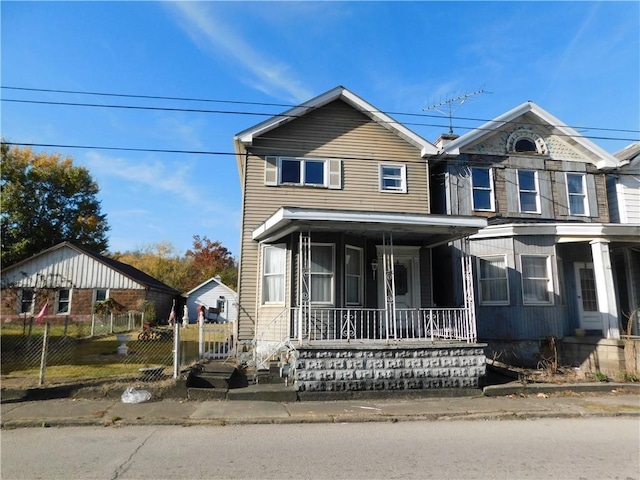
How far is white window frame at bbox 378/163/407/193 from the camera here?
46.7 feet

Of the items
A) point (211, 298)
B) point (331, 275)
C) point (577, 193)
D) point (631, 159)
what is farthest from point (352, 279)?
point (211, 298)

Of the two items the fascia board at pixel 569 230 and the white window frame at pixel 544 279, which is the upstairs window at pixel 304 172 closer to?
the fascia board at pixel 569 230

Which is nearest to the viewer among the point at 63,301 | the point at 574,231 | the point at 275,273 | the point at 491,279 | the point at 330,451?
the point at 330,451

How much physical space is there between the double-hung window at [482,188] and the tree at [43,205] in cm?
3757

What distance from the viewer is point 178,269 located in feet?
188

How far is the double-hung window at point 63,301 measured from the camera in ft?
85.9

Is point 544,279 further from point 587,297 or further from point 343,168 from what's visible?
point 343,168

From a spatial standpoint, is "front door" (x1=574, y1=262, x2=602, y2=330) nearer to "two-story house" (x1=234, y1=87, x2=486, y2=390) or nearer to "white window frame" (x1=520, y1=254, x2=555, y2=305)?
"white window frame" (x1=520, y1=254, x2=555, y2=305)

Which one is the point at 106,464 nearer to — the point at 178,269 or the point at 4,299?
the point at 4,299

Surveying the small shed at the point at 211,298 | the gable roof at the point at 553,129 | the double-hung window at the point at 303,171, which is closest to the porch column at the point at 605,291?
the gable roof at the point at 553,129

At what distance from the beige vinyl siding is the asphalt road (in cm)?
628

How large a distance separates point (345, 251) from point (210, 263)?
4522 cm

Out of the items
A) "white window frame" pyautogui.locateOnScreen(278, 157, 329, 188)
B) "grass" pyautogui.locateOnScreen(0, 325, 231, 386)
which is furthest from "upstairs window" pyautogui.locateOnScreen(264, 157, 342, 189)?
"grass" pyautogui.locateOnScreen(0, 325, 231, 386)

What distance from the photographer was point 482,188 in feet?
50.2
